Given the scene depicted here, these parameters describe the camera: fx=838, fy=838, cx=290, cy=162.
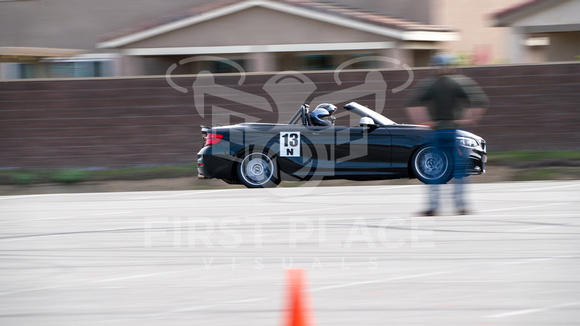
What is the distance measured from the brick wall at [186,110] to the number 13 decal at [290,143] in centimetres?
346

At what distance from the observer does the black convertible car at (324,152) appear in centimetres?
1283

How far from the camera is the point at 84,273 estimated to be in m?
7.04

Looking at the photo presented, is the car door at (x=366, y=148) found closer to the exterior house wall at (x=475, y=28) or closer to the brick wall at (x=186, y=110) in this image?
the brick wall at (x=186, y=110)

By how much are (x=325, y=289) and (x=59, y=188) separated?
34.2ft

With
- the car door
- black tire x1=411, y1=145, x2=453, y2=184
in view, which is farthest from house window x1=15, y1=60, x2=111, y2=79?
black tire x1=411, y1=145, x2=453, y2=184

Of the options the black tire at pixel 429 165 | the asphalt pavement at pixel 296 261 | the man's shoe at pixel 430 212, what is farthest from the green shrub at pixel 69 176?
the man's shoe at pixel 430 212

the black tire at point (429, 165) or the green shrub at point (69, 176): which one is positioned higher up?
the black tire at point (429, 165)

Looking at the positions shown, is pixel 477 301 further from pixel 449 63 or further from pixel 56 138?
pixel 56 138

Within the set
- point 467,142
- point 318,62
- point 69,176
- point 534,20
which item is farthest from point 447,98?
point 318,62

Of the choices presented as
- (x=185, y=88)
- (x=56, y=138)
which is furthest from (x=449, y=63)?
(x=56, y=138)

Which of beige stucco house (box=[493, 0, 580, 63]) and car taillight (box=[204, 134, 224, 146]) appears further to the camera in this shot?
beige stucco house (box=[493, 0, 580, 63])

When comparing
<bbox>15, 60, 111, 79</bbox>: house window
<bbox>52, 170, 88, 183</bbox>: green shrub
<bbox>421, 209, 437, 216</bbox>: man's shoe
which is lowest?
<bbox>52, 170, 88, 183</bbox>: green shrub

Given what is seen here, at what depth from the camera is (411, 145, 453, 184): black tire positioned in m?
12.8

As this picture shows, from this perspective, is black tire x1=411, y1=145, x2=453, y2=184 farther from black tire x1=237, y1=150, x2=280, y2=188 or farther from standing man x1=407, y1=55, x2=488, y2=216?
standing man x1=407, y1=55, x2=488, y2=216
